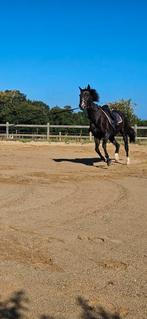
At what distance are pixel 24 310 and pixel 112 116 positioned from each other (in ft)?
43.6

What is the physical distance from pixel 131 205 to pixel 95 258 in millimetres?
3760

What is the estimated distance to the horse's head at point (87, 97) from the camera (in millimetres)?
16359

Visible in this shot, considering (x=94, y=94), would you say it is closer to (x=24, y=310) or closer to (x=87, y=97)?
(x=87, y=97)

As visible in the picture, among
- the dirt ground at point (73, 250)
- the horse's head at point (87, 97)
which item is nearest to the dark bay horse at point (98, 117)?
the horse's head at point (87, 97)

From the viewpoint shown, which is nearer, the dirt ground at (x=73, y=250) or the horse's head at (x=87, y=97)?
the dirt ground at (x=73, y=250)

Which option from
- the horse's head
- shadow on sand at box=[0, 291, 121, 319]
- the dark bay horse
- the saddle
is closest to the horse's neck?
the dark bay horse

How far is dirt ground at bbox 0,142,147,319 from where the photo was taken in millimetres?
4781

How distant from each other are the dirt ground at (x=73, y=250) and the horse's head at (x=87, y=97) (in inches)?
173

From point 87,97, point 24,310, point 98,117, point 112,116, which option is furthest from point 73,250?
point 112,116

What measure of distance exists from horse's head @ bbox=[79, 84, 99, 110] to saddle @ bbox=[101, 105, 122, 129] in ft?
2.31

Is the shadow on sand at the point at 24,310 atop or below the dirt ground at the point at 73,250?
below

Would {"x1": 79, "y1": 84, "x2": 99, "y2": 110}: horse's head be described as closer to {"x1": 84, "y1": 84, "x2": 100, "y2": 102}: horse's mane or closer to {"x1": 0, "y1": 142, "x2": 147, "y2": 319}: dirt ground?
{"x1": 84, "y1": 84, "x2": 100, "y2": 102}: horse's mane

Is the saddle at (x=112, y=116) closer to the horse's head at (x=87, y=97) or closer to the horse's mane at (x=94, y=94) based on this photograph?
the horse's mane at (x=94, y=94)

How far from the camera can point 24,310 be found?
4.62m
